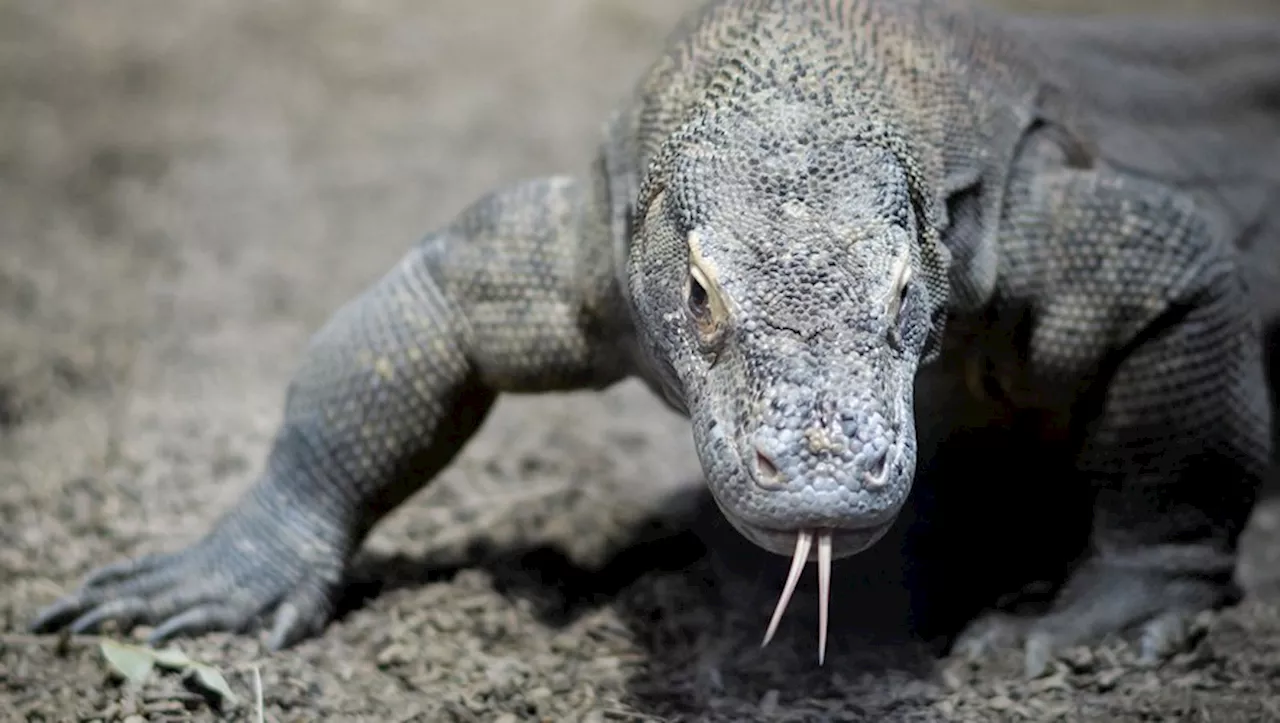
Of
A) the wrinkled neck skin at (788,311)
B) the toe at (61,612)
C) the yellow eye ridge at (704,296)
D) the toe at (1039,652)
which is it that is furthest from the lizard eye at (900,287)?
the toe at (61,612)

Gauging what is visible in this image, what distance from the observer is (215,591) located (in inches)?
163

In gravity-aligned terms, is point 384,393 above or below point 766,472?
below

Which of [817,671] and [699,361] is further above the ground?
[699,361]

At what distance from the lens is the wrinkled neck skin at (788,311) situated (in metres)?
2.76

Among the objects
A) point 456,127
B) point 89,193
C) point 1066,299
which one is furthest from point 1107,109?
point 89,193

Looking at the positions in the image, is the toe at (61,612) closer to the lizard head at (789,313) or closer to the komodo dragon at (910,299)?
the komodo dragon at (910,299)

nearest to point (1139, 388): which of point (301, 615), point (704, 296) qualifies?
point (704, 296)

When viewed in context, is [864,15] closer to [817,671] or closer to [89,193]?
[817,671]

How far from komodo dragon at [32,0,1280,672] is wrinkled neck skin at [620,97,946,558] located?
13 mm

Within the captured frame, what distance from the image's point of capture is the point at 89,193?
7.95m

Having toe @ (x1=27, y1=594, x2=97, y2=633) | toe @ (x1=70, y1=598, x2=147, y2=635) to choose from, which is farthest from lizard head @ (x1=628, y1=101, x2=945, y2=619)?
toe @ (x1=27, y1=594, x2=97, y2=633)

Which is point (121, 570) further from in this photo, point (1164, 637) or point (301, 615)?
point (1164, 637)

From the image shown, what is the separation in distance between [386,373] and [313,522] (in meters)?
0.48

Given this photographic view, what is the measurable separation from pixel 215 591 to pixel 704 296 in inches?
72.0
